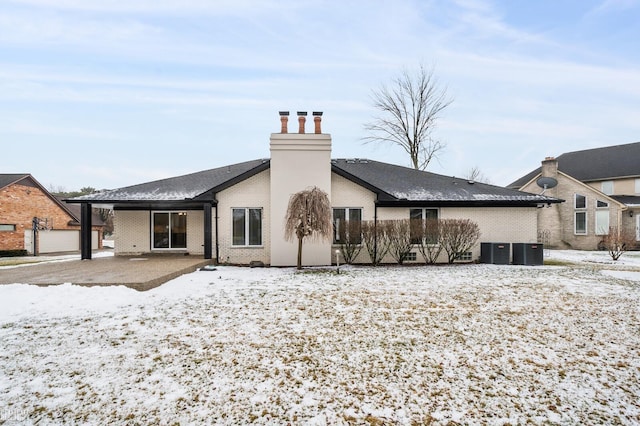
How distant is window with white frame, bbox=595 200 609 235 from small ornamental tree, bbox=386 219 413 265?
17.2m

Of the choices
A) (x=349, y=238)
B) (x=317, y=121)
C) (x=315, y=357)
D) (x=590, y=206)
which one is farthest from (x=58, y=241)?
(x=590, y=206)

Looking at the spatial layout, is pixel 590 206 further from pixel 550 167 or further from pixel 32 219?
pixel 32 219

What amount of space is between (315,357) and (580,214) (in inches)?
987

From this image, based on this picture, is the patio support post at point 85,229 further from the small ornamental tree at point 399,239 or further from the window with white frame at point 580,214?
the window with white frame at point 580,214

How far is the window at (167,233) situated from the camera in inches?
539

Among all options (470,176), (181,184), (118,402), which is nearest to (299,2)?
(181,184)

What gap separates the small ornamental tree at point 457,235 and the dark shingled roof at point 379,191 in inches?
44.0

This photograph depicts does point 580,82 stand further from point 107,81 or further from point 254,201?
point 107,81

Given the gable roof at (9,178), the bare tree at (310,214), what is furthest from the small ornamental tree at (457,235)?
the gable roof at (9,178)

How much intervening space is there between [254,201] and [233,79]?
9230 mm

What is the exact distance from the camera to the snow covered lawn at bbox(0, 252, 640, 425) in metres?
2.98

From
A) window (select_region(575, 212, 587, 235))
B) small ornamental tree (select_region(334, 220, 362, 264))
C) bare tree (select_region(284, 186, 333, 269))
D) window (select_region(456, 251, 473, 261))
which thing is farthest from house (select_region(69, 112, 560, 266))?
window (select_region(575, 212, 587, 235))

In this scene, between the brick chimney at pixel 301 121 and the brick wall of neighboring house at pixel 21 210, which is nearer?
the brick chimney at pixel 301 121

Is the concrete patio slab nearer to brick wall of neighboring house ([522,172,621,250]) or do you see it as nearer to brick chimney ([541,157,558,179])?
brick wall of neighboring house ([522,172,621,250])
